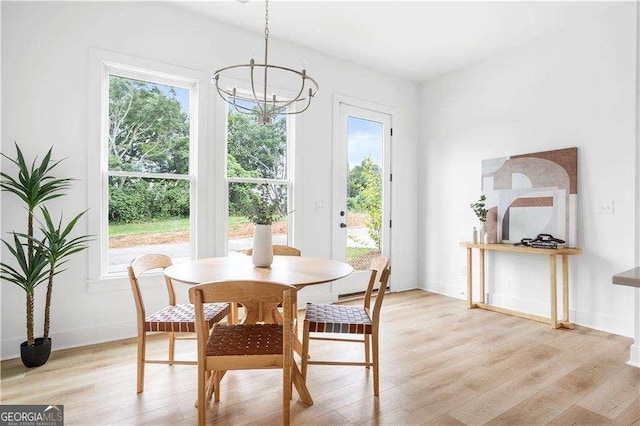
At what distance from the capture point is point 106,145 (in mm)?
3156

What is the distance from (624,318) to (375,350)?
2.67m

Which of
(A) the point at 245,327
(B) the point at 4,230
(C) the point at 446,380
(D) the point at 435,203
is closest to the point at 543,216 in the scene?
(D) the point at 435,203

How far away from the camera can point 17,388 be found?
2275 millimetres

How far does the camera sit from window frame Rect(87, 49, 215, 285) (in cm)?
303

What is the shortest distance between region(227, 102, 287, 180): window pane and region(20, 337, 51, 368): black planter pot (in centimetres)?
205

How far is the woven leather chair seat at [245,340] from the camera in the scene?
1.77m

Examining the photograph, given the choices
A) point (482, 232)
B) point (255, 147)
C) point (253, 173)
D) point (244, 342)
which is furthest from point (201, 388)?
point (482, 232)

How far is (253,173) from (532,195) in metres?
3.01

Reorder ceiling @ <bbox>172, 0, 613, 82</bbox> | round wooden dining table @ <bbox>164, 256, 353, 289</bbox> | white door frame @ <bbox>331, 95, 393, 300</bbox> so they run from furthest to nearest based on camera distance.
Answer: white door frame @ <bbox>331, 95, 393, 300</bbox>
ceiling @ <bbox>172, 0, 613, 82</bbox>
round wooden dining table @ <bbox>164, 256, 353, 289</bbox>

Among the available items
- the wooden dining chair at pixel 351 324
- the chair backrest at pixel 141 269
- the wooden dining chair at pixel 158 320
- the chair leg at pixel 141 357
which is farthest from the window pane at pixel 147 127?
the wooden dining chair at pixel 351 324

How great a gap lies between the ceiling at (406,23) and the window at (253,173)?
90 cm

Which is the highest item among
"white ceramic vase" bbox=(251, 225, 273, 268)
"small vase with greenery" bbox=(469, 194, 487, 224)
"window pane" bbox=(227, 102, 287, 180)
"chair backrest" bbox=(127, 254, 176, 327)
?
"window pane" bbox=(227, 102, 287, 180)

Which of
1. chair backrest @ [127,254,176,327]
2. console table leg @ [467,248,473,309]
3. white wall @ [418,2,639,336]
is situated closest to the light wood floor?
chair backrest @ [127,254,176,327]

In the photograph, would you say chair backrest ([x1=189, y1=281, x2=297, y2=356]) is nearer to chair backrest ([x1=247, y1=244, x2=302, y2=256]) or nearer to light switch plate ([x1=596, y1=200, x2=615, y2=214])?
chair backrest ([x1=247, y1=244, x2=302, y2=256])
